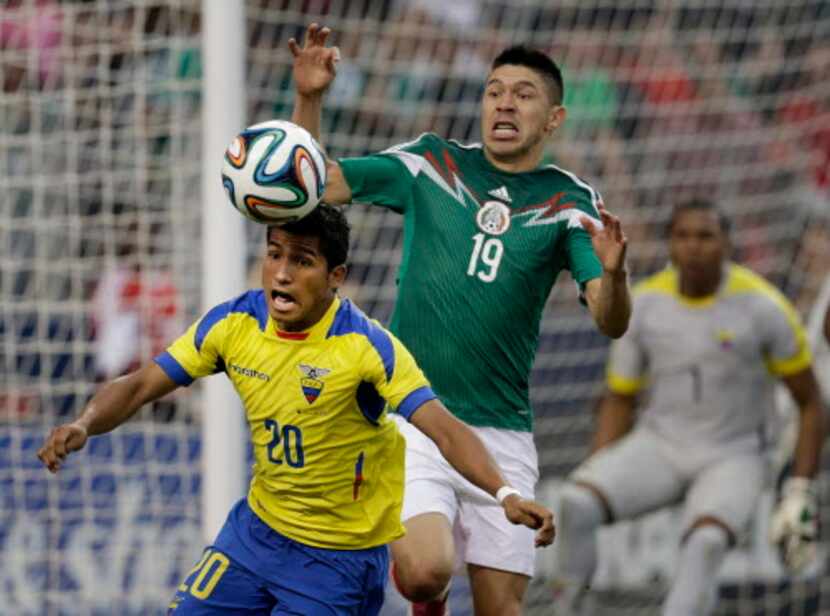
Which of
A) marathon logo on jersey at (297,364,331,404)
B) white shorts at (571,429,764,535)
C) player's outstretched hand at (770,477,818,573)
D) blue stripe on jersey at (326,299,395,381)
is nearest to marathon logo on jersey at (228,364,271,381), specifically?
marathon logo on jersey at (297,364,331,404)

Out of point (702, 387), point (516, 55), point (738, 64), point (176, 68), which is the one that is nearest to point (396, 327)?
point (516, 55)

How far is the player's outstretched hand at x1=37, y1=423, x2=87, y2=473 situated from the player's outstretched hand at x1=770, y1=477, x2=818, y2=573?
178 inches

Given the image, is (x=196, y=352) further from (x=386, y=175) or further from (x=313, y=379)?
(x=386, y=175)

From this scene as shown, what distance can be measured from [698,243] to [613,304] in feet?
11.2

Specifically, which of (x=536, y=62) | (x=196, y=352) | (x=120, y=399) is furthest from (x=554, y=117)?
(x=120, y=399)

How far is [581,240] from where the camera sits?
5.94 metres

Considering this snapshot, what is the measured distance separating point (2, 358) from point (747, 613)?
4317mm

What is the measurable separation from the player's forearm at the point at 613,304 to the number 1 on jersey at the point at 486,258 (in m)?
0.49

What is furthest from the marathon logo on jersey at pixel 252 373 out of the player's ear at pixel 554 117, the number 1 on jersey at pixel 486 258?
the player's ear at pixel 554 117

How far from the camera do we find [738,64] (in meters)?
10.1

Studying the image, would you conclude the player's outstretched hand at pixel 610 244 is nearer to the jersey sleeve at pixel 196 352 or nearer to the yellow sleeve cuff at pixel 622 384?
the jersey sleeve at pixel 196 352

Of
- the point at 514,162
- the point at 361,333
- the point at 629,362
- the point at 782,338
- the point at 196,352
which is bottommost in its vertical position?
the point at 629,362

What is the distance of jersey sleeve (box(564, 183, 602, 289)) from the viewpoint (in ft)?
19.1

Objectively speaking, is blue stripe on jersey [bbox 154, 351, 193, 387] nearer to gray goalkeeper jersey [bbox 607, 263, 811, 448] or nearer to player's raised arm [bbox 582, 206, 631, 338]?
player's raised arm [bbox 582, 206, 631, 338]
